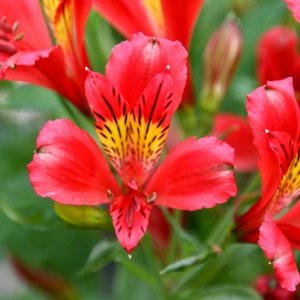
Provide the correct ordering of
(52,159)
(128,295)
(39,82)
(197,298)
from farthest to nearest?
(128,295) → (197,298) → (39,82) → (52,159)

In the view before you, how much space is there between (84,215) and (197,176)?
186mm

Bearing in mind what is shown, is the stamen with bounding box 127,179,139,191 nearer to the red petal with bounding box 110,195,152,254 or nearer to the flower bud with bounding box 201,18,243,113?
the red petal with bounding box 110,195,152,254

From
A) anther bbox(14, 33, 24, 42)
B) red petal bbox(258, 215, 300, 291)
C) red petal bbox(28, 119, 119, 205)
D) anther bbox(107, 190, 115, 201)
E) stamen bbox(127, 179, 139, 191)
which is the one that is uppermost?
anther bbox(14, 33, 24, 42)

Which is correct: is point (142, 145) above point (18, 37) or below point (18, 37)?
below

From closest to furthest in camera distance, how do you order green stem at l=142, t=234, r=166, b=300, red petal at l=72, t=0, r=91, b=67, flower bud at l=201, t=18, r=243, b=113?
red petal at l=72, t=0, r=91, b=67, green stem at l=142, t=234, r=166, b=300, flower bud at l=201, t=18, r=243, b=113

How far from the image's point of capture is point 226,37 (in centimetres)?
112

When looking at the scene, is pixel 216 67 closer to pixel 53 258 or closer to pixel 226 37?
pixel 226 37

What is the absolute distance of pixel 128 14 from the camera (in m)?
0.93

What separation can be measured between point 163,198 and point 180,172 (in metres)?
0.04

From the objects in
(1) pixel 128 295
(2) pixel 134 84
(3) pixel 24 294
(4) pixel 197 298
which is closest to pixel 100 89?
(2) pixel 134 84

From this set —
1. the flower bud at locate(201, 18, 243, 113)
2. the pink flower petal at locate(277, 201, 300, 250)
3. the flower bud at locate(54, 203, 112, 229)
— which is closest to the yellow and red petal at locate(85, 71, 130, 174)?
the flower bud at locate(54, 203, 112, 229)

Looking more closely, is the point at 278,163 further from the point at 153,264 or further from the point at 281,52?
the point at 281,52

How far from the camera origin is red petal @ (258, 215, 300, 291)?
739 mm

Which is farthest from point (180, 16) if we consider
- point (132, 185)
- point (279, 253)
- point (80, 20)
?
point (279, 253)
